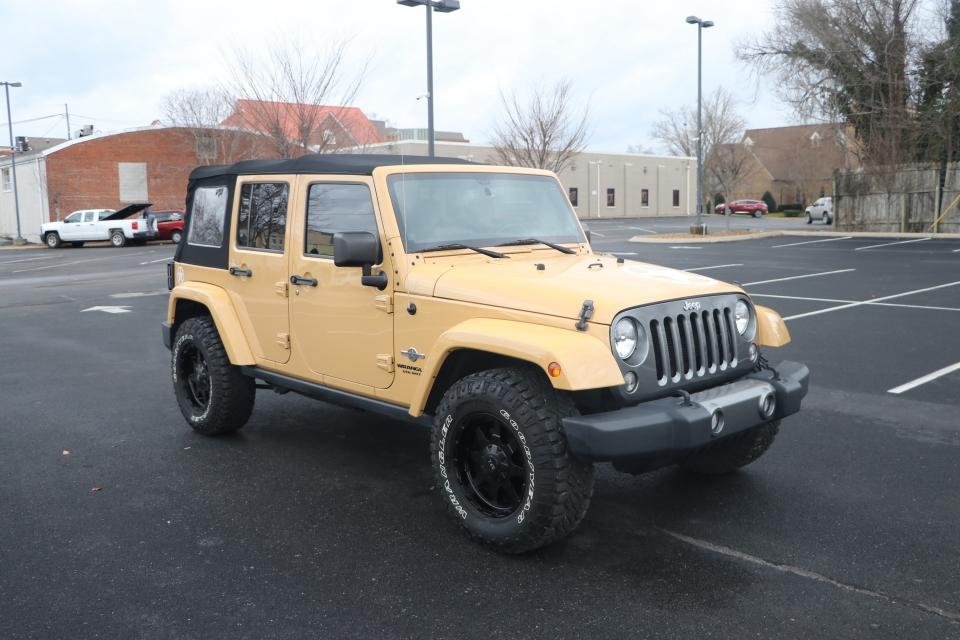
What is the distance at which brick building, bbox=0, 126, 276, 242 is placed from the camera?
43156mm

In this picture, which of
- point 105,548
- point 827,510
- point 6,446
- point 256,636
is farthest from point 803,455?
point 6,446

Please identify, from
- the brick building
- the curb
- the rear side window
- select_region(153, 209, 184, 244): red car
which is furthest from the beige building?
the rear side window

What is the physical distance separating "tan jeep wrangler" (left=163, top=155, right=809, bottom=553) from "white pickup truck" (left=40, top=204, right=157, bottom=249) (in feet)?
105

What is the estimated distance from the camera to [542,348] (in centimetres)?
382

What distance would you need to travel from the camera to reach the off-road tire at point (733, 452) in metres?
5.01

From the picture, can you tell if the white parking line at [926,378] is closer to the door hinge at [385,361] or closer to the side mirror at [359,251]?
the door hinge at [385,361]

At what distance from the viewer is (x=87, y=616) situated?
3.59 metres

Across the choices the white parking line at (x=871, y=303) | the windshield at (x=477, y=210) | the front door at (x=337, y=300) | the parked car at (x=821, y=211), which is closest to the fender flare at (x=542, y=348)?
the front door at (x=337, y=300)

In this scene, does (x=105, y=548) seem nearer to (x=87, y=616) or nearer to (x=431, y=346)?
(x=87, y=616)

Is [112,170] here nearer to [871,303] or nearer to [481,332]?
[871,303]

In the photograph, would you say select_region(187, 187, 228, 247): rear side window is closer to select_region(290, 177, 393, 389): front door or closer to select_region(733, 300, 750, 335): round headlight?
select_region(290, 177, 393, 389): front door

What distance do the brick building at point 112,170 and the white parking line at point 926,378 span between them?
3785 cm

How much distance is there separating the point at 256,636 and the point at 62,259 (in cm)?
2933

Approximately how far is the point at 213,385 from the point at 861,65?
105ft
